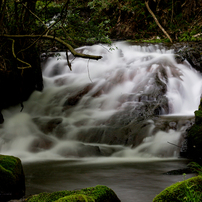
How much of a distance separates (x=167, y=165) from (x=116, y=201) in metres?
2.83

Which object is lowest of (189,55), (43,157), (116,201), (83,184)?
(43,157)

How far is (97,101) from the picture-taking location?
979cm

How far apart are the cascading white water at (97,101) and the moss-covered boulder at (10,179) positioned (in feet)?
9.63

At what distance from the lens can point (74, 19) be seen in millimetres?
8578

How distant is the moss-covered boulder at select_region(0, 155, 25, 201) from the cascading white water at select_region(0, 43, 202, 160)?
2935mm

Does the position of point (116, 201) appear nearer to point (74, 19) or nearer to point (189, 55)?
point (74, 19)

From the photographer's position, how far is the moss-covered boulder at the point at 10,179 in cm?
307

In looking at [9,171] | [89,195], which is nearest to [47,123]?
[9,171]

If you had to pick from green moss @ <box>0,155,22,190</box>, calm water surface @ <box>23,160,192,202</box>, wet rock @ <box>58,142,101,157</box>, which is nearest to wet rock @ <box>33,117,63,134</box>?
wet rock @ <box>58,142,101,157</box>

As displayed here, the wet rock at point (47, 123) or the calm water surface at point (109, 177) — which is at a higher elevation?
the calm water surface at point (109, 177)

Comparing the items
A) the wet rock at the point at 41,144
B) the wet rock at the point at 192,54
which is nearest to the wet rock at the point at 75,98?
the wet rock at the point at 41,144

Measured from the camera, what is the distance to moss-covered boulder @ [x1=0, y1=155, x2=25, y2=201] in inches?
121

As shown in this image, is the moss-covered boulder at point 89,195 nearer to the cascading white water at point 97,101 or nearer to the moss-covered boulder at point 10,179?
the moss-covered boulder at point 10,179

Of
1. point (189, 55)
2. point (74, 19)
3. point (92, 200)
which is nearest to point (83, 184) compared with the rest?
point (92, 200)
